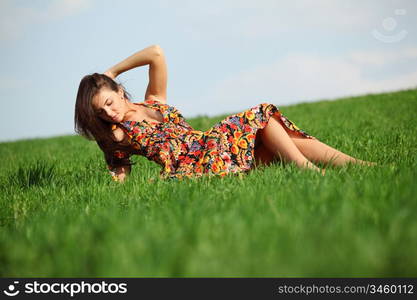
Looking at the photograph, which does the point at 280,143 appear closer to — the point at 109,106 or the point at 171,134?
the point at 171,134

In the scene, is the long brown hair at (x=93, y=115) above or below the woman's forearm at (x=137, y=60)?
below

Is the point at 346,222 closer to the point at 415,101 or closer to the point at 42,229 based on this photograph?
the point at 42,229

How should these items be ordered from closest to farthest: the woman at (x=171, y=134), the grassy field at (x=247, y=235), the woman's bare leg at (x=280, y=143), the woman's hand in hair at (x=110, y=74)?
1. the grassy field at (x=247, y=235)
2. the woman's bare leg at (x=280, y=143)
3. the woman at (x=171, y=134)
4. the woman's hand in hair at (x=110, y=74)

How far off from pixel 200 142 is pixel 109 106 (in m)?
0.91

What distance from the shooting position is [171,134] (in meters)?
3.57

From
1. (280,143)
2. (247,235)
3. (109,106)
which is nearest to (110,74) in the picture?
(109,106)

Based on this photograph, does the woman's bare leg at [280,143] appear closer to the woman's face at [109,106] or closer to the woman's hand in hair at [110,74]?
the woman's face at [109,106]

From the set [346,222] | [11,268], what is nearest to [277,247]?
[346,222]

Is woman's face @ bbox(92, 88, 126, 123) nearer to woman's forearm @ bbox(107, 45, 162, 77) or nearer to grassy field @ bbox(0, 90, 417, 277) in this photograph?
woman's forearm @ bbox(107, 45, 162, 77)

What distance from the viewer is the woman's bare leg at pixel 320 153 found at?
3104mm

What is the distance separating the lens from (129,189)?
3.09 m

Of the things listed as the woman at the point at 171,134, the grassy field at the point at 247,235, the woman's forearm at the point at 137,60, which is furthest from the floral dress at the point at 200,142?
the grassy field at the point at 247,235

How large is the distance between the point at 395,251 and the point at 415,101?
1205cm

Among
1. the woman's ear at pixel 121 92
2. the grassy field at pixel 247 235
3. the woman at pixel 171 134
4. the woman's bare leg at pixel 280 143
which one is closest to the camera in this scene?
the grassy field at pixel 247 235
